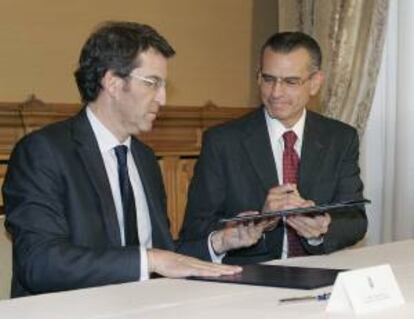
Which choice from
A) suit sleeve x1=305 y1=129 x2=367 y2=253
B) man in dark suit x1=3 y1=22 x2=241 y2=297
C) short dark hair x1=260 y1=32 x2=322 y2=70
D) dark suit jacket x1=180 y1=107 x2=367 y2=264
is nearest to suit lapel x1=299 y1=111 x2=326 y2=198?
dark suit jacket x1=180 y1=107 x2=367 y2=264

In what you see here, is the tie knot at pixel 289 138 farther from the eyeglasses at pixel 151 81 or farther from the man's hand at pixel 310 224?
the eyeglasses at pixel 151 81

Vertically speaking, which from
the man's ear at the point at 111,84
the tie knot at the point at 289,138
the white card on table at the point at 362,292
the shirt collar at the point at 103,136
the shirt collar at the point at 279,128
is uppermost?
the man's ear at the point at 111,84

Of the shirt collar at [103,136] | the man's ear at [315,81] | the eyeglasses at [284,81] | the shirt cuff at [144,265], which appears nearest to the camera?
the shirt cuff at [144,265]

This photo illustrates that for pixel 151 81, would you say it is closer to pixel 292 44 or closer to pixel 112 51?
pixel 112 51

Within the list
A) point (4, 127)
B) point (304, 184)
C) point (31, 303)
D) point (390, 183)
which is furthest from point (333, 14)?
point (31, 303)

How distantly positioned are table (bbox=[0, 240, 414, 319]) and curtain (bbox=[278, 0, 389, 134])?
227cm

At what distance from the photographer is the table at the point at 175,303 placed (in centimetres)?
203

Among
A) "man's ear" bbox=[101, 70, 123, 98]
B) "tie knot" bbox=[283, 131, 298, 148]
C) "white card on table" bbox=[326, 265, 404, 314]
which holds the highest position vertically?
"man's ear" bbox=[101, 70, 123, 98]

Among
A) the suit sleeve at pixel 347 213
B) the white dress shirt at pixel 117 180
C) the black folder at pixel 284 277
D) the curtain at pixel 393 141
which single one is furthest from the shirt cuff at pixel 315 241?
the curtain at pixel 393 141

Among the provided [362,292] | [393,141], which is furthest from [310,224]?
[393,141]

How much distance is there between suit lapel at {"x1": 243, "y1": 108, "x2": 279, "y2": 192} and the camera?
3510 mm

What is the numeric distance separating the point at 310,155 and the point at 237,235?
0.72 meters

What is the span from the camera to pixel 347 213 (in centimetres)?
346

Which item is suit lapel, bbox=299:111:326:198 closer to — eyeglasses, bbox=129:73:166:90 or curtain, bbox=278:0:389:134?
eyeglasses, bbox=129:73:166:90
